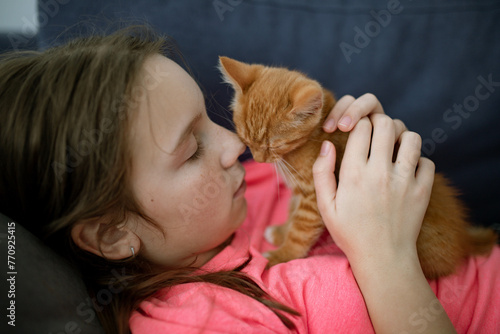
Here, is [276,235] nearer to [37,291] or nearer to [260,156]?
[260,156]

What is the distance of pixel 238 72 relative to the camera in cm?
120

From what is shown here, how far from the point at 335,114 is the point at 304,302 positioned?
637 mm

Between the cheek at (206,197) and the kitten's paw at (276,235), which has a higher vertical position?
the cheek at (206,197)

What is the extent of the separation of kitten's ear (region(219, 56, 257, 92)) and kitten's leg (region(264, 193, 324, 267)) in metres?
0.50

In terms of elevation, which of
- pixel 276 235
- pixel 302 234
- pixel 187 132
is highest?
pixel 187 132

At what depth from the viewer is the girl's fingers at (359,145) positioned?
1046 mm

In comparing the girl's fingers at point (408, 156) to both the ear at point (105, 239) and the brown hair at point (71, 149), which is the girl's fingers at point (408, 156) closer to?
the brown hair at point (71, 149)

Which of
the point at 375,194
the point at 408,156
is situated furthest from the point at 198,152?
the point at 408,156

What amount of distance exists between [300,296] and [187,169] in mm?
493

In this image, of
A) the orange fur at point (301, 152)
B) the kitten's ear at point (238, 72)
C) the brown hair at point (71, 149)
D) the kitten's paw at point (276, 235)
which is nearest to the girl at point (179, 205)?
the brown hair at point (71, 149)

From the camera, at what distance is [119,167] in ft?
2.76

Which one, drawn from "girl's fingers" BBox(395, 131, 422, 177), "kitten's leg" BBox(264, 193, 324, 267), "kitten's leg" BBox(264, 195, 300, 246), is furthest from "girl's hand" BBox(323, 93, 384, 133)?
"kitten's leg" BBox(264, 195, 300, 246)

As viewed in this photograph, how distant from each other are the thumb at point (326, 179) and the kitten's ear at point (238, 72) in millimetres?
398

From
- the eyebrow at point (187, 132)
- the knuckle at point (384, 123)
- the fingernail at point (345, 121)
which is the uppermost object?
the knuckle at point (384, 123)
